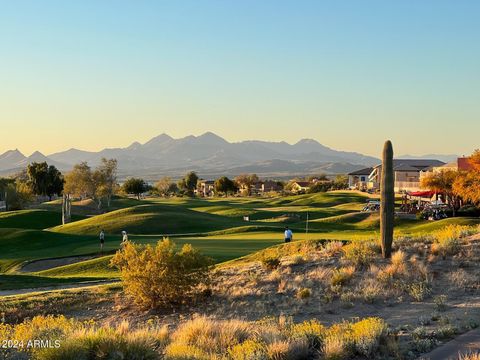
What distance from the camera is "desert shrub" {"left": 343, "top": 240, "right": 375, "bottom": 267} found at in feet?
67.6

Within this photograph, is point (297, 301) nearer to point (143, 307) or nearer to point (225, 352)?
point (143, 307)

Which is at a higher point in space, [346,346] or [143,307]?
[346,346]

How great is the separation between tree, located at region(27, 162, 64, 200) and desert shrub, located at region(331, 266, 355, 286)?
9389 centimetres

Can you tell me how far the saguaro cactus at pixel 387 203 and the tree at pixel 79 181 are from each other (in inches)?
2435

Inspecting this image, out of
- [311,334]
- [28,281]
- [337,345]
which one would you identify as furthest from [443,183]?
[337,345]

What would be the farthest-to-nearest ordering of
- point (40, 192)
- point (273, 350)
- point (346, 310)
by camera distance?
point (40, 192) < point (346, 310) < point (273, 350)

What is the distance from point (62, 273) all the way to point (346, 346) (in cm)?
2613

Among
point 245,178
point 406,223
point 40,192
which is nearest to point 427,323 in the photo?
point 406,223

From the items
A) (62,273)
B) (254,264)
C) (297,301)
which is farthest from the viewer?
(62,273)

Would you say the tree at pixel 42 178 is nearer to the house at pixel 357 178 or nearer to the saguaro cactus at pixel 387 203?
the house at pixel 357 178

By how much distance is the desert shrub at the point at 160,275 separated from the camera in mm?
19203

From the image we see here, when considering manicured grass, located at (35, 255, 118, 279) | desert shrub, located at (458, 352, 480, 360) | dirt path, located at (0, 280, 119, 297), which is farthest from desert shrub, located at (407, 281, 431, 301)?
manicured grass, located at (35, 255, 118, 279)

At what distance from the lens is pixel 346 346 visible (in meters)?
10.6

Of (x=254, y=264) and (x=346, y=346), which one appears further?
(x=254, y=264)
